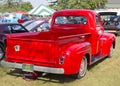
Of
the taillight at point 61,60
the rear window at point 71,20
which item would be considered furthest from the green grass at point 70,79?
the rear window at point 71,20

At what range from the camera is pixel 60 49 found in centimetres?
721

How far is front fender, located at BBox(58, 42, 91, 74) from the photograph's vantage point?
23.6ft

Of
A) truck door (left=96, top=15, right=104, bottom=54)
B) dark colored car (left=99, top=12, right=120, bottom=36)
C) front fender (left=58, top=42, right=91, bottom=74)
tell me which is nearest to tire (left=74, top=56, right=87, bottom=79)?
front fender (left=58, top=42, right=91, bottom=74)

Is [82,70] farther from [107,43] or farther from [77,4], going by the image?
[77,4]

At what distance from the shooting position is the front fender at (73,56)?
7.18m

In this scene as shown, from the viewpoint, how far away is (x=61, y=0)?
197ft

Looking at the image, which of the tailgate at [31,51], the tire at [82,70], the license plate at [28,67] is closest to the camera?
the tailgate at [31,51]

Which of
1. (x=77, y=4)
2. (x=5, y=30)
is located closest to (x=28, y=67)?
(x=5, y=30)

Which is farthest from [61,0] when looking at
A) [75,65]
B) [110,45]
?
[75,65]

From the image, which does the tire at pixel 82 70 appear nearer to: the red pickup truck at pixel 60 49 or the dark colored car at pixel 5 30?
the red pickup truck at pixel 60 49

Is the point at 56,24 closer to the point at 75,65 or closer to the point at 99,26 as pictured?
the point at 99,26

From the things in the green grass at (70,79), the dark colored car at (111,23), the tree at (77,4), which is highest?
the green grass at (70,79)

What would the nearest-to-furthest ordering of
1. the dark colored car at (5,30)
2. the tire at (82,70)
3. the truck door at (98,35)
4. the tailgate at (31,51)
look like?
the tailgate at (31,51) → the tire at (82,70) → the truck door at (98,35) → the dark colored car at (5,30)

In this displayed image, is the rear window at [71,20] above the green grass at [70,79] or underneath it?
above
